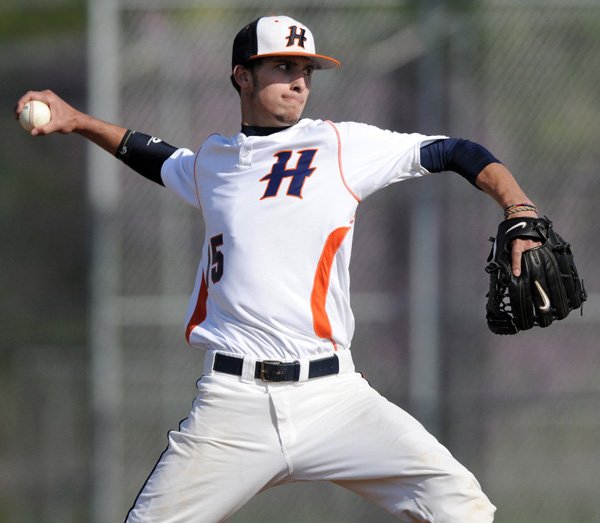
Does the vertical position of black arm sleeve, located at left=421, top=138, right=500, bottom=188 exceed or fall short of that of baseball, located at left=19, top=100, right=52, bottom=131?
it falls short

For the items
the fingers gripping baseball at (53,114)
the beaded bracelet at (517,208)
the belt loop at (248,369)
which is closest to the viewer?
the beaded bracelet at (517,208)

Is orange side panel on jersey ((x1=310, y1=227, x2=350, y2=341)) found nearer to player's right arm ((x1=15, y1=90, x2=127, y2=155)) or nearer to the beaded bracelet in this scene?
the beaded bracelet

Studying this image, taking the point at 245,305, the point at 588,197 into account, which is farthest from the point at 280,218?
the point at 588,197

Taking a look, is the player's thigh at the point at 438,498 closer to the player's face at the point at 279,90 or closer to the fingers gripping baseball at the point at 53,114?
the player's face at the point at 279,90

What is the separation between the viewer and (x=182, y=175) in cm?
395

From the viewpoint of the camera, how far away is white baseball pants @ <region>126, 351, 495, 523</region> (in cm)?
338

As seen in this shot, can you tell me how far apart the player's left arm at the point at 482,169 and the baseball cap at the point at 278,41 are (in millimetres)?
543

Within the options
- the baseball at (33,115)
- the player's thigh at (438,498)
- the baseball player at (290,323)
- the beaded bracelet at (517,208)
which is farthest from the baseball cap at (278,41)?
the player's thigh at (438,498)

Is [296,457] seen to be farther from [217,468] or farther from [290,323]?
[290,323]

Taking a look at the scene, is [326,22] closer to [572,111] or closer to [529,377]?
[572,111]

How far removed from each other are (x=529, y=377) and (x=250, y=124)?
2.76m

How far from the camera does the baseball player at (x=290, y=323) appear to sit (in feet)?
11.2

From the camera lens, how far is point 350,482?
3502 mm

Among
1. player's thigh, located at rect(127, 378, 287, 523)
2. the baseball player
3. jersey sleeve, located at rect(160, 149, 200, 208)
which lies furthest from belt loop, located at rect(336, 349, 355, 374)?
jersey sleeve, located at rect(160, 149, 200, 208)
